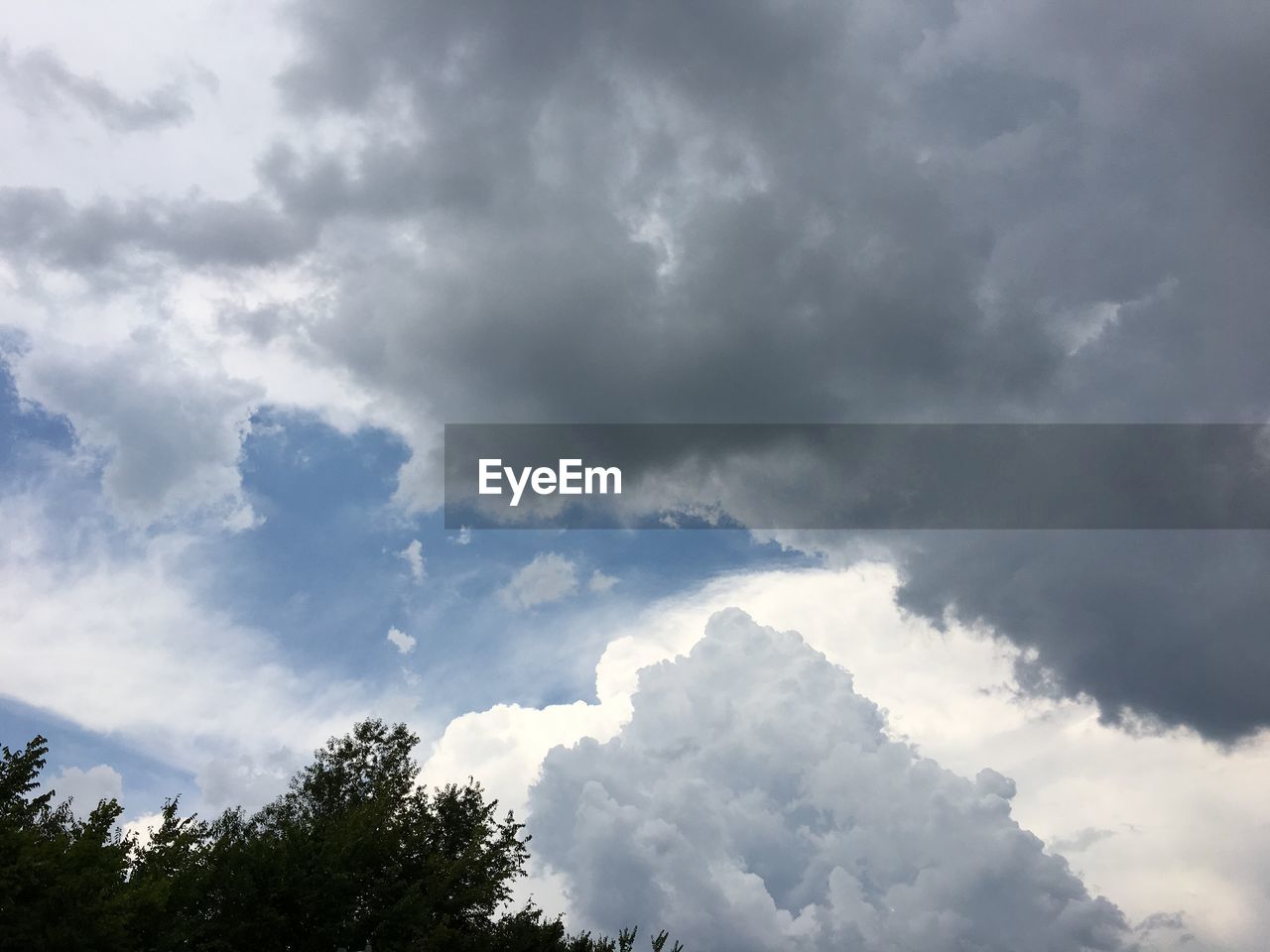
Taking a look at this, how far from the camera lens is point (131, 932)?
106ft

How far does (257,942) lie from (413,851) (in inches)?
481

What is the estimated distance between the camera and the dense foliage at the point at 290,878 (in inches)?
1104

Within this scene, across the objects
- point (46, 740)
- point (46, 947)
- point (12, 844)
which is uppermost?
point (46, 740)

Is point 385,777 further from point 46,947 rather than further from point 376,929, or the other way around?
point 46,947

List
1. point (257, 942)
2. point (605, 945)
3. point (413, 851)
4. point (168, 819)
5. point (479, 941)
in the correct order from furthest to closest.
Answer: point (605, 945), point (413, 851), point (479, 941), point (168, 819), point (257, 942)

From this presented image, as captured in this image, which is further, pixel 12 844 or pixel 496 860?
pixel 496 860

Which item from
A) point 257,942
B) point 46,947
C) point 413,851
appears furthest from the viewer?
point 413,851

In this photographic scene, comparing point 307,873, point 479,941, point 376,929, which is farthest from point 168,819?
point 479,941

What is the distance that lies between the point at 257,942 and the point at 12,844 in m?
11.2

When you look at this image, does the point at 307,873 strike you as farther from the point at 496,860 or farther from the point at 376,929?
the point at 496,860

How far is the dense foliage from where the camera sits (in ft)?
92.0

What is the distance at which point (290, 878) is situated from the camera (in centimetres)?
3650

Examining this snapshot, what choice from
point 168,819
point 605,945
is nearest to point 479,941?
point 605,945

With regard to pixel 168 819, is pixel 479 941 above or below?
below
